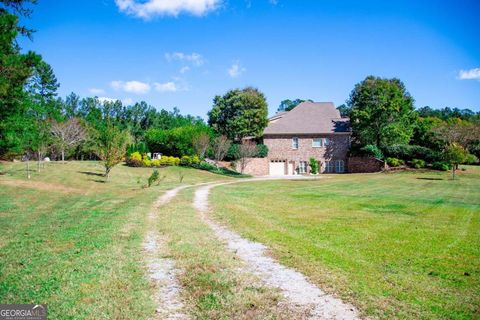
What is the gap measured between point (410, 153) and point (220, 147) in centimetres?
2174

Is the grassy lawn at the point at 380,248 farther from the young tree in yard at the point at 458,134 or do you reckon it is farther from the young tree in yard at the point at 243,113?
the young tree in yard at the point at 458,134

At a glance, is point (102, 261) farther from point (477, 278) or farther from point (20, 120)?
point (20, 120)

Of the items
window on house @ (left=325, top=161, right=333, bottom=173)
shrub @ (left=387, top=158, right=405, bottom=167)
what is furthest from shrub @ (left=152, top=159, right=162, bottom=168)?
shrub @ (left=387, top=158, right=405, bottom=167)

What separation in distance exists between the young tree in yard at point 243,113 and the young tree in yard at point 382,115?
37.7 feet

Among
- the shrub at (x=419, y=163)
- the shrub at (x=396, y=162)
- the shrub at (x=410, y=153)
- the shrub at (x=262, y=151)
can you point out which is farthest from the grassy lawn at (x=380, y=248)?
the shrub at (x=262, y=151)

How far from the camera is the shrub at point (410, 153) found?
127 feet

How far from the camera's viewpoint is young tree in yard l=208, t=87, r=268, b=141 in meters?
45.1

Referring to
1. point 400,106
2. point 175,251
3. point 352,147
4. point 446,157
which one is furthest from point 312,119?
point 175,251

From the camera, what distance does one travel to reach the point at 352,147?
44062 millimetres

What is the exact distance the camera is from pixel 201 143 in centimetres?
4075

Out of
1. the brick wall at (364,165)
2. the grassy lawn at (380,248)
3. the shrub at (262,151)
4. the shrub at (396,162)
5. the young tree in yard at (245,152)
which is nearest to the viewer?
the grassy lawn at (380,248)

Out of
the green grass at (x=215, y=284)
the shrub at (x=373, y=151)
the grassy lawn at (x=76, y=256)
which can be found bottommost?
the green grass at (x=215, y=284)

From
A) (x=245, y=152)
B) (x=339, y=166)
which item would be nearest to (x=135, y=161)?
(x=245, y=152)

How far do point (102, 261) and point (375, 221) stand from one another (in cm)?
885
